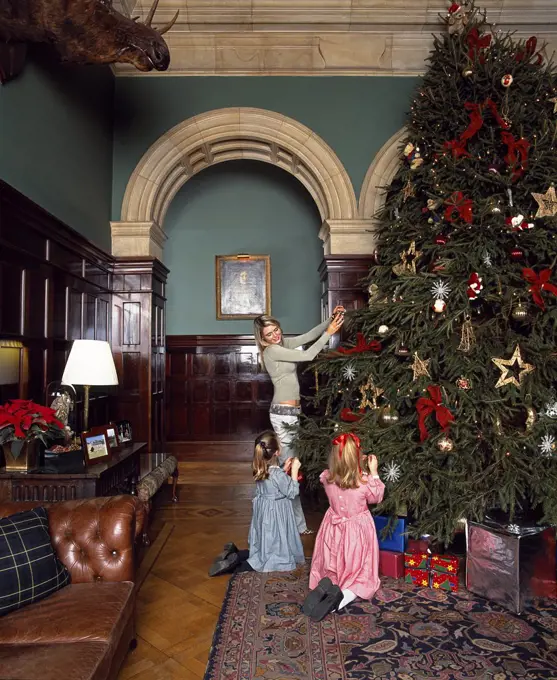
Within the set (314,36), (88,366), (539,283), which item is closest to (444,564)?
(539,283)

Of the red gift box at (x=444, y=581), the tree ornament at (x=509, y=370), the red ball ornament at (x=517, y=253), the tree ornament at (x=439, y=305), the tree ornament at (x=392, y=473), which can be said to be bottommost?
the red gift box at (x=444, y=581)

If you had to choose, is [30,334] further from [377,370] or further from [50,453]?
[377,370]

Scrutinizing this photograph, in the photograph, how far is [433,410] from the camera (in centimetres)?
351

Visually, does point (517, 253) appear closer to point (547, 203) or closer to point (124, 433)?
point (547, 203)

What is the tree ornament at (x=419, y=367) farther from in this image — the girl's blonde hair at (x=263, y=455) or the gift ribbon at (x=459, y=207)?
the girl's blonde hair at (x=263, y=455)

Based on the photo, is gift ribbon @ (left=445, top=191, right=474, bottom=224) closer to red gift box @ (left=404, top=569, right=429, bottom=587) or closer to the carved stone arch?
the carved stone arch

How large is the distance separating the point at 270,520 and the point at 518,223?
2848 mm

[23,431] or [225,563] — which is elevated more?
[23,431]

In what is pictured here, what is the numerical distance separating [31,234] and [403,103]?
14.7 ft

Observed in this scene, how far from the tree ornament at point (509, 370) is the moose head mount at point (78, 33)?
3.59 meters

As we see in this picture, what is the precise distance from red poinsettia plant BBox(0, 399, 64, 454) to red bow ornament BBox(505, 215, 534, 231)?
352 cm

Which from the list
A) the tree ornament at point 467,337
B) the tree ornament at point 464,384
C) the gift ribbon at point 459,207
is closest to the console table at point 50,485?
the tree ornament at point 464,384

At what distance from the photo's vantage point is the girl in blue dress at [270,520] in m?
3.46

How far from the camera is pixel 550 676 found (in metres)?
2.32
